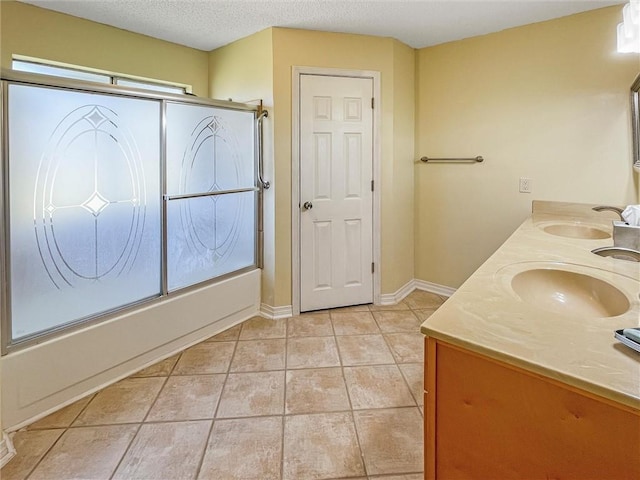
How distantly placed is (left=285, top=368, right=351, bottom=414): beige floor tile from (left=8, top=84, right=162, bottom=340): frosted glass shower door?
3.49 feet

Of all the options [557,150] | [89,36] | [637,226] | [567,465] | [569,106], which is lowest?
[567,465]

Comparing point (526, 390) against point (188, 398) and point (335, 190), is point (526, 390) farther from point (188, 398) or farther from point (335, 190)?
point (335, 190)

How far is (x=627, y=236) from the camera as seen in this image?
64.2 inches

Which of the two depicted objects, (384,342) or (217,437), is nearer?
(217,437)

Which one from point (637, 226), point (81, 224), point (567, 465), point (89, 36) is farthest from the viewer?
point (89, 36)

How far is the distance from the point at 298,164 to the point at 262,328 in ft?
4.35

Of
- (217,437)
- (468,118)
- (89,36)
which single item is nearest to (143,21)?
(89,36)

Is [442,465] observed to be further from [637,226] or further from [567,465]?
[637,226]

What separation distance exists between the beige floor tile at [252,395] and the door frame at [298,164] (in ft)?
3.24

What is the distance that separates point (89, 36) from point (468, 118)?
307cm

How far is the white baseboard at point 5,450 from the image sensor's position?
5.28ft

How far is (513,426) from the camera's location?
2.68 feet

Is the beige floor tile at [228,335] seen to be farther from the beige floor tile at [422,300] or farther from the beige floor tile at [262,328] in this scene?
the beige floor tile at [422,300]

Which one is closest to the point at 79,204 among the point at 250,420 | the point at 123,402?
the point at 123,402
